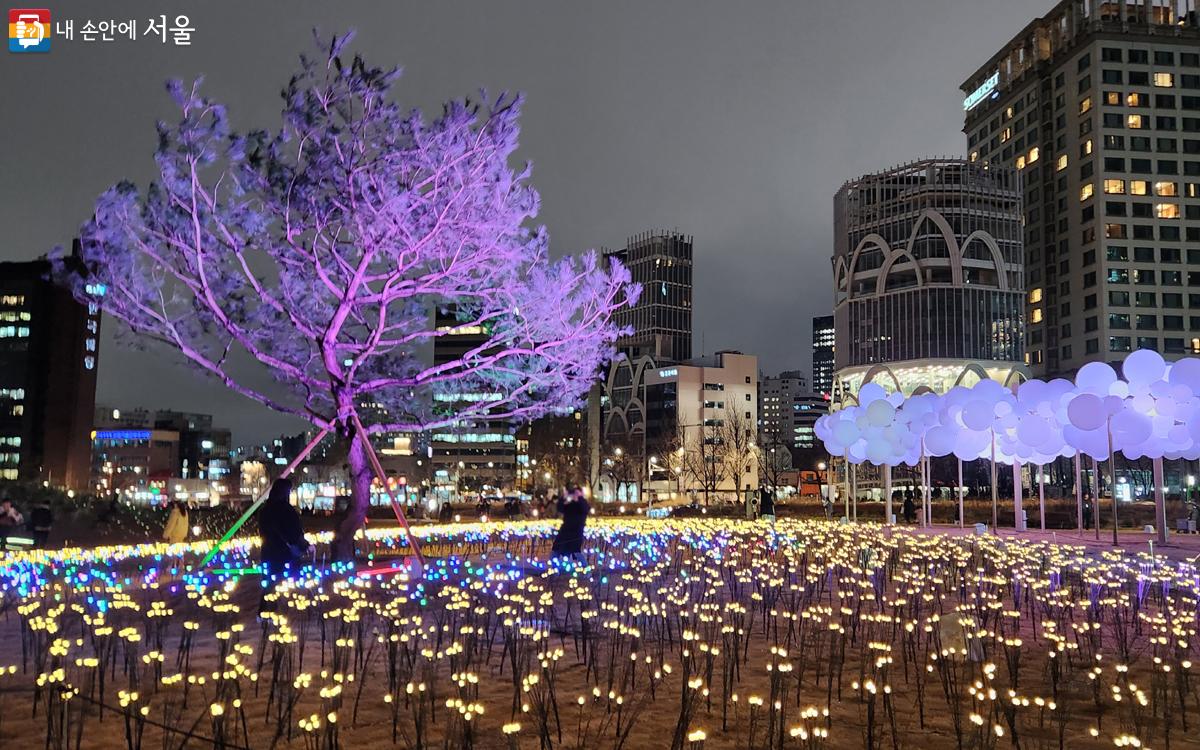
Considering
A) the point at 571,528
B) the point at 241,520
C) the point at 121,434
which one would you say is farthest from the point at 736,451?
the point at 121,434

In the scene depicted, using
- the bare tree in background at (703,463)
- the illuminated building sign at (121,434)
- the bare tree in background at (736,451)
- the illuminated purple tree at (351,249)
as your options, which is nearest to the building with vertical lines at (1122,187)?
the bare tree in background at (736,451)

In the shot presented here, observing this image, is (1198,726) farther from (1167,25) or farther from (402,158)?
(1167,25)

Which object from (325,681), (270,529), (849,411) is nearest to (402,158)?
(270,529)

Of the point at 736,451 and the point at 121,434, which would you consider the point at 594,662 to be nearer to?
the point at 736,451

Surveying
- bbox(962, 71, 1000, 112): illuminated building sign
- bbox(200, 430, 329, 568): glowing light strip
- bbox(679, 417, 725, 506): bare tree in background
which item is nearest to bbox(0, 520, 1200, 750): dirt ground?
bbox(200, 430, 329, 568): glowing light strip

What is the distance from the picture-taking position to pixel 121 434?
120938 millimetres

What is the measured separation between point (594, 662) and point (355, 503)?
1016cm

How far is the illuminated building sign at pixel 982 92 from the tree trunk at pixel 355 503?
106 m

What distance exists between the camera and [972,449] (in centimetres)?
2244

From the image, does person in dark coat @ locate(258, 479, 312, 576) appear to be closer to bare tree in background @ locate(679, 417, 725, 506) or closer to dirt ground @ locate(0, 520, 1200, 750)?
dirt ground @ locate(0, 520, 1200, 750)

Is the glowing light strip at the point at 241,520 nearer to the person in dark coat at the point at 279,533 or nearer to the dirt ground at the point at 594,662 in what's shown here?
the dirt ground at the point at 594,662

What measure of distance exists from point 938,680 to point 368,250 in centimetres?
1157

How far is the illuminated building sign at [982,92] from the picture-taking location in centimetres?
10431

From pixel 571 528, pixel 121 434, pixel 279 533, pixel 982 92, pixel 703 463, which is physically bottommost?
pixel 571 528
